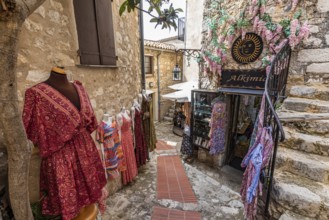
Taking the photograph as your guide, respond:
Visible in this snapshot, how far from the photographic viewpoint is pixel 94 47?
1.80 meters

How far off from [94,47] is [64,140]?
1109 millimetres

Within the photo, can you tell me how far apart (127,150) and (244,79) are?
2.41m

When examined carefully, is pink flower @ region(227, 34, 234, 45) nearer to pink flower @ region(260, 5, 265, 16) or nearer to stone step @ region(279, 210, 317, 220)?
pink flower @ region(260, 5, 265, 16)

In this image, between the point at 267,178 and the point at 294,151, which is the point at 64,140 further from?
the point at 294,151

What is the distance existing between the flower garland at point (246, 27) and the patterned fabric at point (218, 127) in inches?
27.7

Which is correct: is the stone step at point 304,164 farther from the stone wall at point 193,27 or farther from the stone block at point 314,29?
the stone wall at point 193,27

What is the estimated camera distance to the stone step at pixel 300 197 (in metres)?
1.22

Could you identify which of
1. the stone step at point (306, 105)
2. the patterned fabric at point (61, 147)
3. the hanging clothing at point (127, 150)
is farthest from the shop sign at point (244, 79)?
the patterned fabric at point (61, 147)

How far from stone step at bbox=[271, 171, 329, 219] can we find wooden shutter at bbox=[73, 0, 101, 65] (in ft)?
7.26

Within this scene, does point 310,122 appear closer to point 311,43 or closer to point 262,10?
point 311,43

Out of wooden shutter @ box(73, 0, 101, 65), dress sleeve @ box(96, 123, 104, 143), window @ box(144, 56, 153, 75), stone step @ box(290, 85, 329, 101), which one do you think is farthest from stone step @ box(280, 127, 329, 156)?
window @ box(144, 56, 153, 75)

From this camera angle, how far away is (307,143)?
5.39ft

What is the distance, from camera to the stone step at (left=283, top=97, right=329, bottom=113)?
186 cm

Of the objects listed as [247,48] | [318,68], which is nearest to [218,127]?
[247,48]
